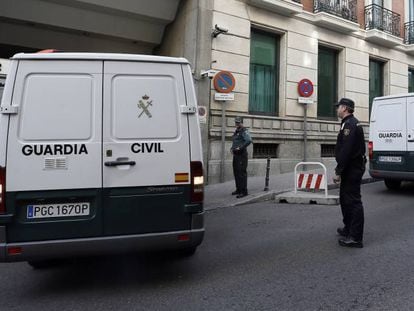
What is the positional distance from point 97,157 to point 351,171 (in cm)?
323

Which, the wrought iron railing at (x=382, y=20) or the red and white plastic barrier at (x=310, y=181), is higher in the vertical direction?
the wrought iron railing at (x=382, y=20)

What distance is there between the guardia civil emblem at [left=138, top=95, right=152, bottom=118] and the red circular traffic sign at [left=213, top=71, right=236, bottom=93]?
7.43 meters

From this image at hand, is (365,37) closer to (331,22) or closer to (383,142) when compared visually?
(331,22)

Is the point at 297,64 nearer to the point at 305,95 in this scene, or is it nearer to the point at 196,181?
the point at 305,95

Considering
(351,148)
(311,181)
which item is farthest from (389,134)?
(351,148)

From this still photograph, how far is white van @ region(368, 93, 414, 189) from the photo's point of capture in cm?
907

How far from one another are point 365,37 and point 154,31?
28.3 ft

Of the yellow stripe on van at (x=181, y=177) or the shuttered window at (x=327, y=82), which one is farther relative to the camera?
the shuttered window at (x=327, y=82)

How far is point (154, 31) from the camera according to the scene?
1294 cm

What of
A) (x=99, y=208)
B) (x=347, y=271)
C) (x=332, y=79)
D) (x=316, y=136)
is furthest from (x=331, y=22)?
(x=99, y=208)

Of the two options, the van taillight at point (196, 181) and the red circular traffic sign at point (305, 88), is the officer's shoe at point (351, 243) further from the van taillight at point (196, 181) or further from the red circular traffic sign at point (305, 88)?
the red circular traffic sign at point (305, 88)

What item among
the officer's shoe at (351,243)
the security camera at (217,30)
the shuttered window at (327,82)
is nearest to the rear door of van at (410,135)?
the officer's shoe at (351,243)

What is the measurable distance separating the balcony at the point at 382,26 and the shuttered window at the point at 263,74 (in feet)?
16.0

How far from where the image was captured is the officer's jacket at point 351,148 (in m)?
5.18
